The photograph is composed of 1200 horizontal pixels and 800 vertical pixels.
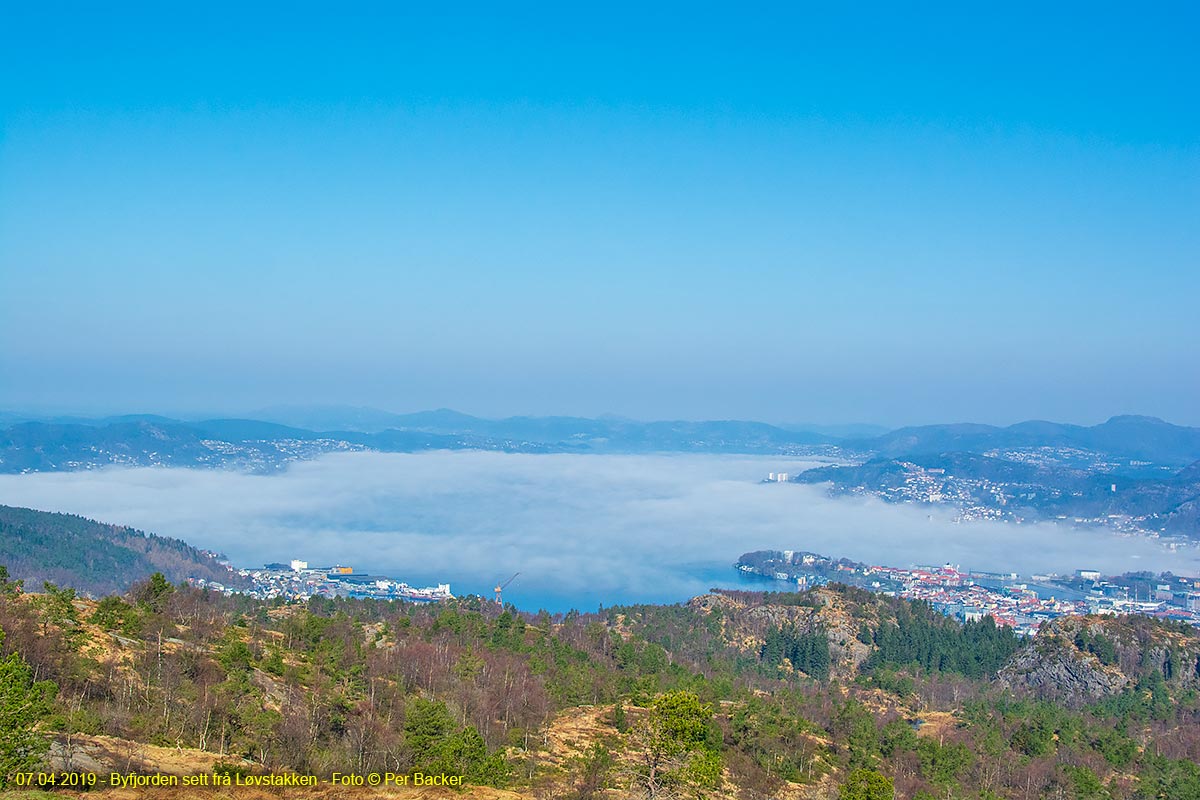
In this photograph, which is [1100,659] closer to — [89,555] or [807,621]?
[807,621]

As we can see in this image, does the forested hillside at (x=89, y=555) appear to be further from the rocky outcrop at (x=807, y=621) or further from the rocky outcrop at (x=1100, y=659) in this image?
the rocky outcrop at (x=1100, y=659)

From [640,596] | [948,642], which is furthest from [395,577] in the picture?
[948,642]

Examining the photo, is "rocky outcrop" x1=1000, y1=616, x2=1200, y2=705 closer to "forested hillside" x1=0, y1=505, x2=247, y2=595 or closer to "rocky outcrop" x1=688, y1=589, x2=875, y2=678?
"rocky outcrop" x1=688, y1=589, x2=875, y2=678

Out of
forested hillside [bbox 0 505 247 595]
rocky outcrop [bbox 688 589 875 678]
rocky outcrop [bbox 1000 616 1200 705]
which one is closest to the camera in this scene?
rocky outcrop [bbox 1000 616 1200 705]

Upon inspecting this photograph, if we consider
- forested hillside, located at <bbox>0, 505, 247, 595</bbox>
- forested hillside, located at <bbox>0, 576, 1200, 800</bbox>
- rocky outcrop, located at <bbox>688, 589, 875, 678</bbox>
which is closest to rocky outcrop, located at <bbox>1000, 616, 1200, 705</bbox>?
forested hillside, located at <bbox>0, 576, 1200, 800</bbox>

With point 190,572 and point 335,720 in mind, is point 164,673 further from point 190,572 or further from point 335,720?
point 190,572

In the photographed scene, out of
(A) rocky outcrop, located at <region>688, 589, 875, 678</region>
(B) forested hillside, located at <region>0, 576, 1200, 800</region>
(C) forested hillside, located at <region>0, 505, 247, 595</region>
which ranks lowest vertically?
(C) forested hillside, located at <region>0, 505, 247, 595</region>

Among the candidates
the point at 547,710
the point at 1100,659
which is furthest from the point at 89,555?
the point at 1100,659
